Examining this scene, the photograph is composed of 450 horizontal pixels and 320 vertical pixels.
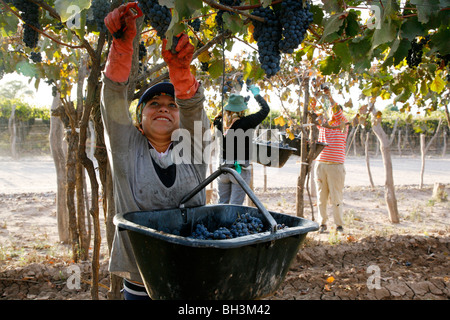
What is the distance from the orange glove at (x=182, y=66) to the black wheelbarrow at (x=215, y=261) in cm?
50

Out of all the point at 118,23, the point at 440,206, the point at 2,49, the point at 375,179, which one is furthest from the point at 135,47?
the point at 375,179

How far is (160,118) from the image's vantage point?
1.88 m

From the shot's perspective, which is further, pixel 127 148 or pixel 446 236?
pixel 446 236

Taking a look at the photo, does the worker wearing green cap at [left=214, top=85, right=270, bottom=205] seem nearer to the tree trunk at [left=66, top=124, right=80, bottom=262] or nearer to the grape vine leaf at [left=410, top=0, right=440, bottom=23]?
the tree trunk at [left=66, top=124, right=80, bottom=262]

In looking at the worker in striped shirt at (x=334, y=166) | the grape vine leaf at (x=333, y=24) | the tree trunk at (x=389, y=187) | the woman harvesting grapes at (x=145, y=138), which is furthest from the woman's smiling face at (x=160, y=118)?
the tree trunk at (x=389, y=187)

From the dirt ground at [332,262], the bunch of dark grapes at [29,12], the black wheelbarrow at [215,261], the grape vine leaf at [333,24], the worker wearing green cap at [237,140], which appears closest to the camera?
the black wheelbarrow at [215,261]

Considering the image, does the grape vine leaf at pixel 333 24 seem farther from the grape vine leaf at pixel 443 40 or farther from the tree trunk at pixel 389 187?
the tree trunk at pixel 389 187

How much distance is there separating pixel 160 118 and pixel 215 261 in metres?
1.01

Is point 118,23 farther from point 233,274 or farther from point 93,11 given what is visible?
point 233,274

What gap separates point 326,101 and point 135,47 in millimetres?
3984

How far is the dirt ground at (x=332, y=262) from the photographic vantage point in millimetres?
3520

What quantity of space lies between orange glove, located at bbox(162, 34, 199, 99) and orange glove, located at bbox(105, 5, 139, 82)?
0.14 meters

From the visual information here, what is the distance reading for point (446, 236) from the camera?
17.3 feet

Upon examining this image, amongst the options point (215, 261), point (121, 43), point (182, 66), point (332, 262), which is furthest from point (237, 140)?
point (215, 261)
